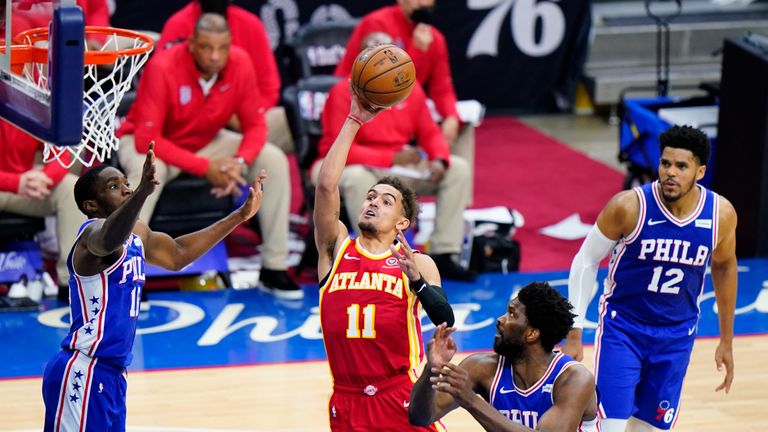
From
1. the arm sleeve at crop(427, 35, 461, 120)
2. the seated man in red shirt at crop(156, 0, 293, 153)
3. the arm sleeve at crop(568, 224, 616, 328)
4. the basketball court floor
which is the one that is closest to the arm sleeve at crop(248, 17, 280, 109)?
the seated man in red shirt at crop(156, 0, 293, 153)

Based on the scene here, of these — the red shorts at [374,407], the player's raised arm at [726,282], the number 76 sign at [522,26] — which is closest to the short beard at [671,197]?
the player's raised arm at [726,282]

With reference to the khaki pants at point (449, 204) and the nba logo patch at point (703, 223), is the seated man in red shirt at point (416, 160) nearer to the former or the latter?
the khaki pants at point (449, 204)

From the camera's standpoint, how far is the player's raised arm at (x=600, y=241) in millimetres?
5930

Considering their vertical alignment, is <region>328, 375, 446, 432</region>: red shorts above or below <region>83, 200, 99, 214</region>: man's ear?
below

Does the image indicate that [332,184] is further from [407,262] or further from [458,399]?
[458,399]

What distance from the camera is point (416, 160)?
9375 millimetres

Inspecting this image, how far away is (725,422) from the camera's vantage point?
6902 mm

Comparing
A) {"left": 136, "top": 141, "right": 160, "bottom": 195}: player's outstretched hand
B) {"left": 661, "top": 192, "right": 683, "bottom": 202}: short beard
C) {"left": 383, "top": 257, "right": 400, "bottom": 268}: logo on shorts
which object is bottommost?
{"left": 383, "top": 257, "right": 400, "bottom": 268}: logo on shorts

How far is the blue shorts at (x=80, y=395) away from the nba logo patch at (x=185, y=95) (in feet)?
12.3

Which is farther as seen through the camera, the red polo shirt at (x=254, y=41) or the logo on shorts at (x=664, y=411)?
the red polo shirt at (x=254, y=41)

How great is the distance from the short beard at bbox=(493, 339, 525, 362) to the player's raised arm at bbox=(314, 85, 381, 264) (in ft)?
3.07

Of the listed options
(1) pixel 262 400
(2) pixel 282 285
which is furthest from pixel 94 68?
(2) pixel 282 285

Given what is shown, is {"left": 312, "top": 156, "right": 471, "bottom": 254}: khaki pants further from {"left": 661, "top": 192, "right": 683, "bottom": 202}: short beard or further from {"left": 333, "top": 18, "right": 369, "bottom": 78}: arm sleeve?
{"left": 661, "top": 192, "right": 683, "bottom": 202}: short beard

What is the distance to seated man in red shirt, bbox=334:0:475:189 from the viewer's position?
10.1 m
